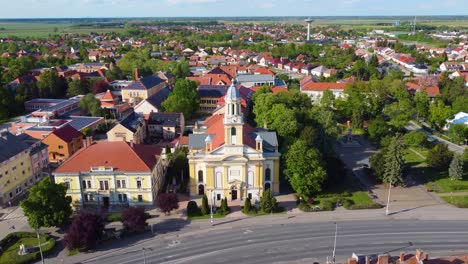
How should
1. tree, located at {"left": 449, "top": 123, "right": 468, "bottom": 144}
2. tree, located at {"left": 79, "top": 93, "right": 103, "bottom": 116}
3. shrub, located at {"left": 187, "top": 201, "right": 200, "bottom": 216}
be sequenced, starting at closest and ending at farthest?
1. shrub, located at {"left": 187, "top": 201, "right": 200, "bottom": 216}
2. tree, located at {"left": 449, "top": 123, "right": 468, "bottom": 144}
3. tree, located at {"left": 79, "top": 93, "right": 103, "bottom": 116}

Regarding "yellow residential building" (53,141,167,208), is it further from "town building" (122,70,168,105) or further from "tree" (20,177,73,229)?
"town building" (122,70,168,105)

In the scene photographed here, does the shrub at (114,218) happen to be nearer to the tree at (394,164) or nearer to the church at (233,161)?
the church at (233,161)

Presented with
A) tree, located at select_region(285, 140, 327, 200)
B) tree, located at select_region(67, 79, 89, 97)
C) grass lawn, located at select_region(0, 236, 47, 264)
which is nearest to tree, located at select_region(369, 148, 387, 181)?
tree, located at select_region(285, 140, 327, 200)

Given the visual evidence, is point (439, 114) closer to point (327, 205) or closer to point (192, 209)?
point (327, 205)

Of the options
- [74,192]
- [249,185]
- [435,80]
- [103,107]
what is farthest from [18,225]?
[435,80]

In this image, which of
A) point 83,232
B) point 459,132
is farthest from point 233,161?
point 459,132

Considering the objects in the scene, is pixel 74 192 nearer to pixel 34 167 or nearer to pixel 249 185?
pixel 34 167
